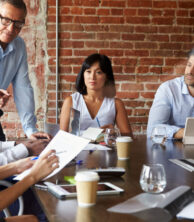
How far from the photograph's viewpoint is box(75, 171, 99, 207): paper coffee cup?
1081mm

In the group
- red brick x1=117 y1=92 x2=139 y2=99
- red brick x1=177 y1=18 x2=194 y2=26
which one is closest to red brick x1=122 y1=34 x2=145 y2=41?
red brick x1=177 y1=18 x2=194 y2=26

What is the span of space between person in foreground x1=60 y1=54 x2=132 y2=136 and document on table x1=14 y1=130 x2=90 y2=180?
157 cm

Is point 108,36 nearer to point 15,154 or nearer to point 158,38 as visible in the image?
point 158,38

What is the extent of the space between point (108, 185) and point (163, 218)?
336 millimetres

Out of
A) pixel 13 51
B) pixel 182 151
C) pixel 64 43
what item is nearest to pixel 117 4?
pixel 64 43

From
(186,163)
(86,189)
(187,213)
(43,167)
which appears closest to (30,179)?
(43,167)

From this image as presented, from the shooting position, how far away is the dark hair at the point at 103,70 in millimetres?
3158

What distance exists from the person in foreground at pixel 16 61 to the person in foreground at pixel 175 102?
3.05 ft

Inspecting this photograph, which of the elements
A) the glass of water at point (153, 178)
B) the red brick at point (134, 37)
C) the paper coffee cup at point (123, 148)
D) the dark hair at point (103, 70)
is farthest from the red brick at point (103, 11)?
the glass of water at point (153, 178)

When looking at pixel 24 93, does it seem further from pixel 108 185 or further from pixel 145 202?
pixel 145 202

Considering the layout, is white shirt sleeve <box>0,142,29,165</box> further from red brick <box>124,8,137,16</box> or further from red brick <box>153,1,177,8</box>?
red brick <box>153,1,177,8</box>

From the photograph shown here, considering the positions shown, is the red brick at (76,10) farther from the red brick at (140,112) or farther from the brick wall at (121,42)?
the red brick at (140,112)

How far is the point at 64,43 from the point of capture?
3656 millimetres

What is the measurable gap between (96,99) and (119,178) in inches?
71.5
